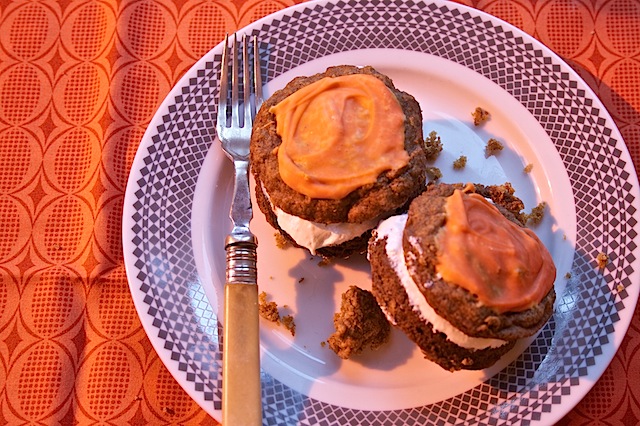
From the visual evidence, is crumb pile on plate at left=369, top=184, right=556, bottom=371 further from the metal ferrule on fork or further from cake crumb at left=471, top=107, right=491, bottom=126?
cake crumb at left=471, top=107, right=491, bottom=126

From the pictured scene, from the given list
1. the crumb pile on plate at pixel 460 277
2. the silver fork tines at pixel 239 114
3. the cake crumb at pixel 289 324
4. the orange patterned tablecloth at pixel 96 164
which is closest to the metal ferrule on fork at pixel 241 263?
the silver fork tines at pixel 239 114

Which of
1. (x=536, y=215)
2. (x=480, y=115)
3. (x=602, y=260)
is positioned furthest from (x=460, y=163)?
(x=602, y=260)

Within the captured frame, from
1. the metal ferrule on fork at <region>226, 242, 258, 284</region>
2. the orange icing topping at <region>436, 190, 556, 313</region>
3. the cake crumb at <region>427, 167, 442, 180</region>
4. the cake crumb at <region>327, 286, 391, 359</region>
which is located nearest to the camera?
the orange icing topping at <region>436, 190, 556, 313</region>

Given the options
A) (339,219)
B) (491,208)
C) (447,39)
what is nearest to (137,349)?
(339,219)

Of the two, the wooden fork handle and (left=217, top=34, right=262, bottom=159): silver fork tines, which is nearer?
the wooden fork handle

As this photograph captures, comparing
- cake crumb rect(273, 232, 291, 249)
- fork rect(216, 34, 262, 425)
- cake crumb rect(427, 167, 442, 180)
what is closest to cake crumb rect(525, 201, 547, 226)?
cake crumb rect(427, 167, 442, 180)

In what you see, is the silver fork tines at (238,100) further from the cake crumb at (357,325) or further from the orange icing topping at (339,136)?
the cake crumb at (357,325)
